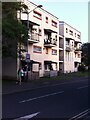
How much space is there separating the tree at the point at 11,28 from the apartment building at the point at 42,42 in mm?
14296

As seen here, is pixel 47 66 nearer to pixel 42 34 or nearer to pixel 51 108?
pixel 42 34

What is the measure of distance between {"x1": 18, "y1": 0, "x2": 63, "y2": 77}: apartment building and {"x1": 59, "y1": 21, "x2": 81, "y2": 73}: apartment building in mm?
9620

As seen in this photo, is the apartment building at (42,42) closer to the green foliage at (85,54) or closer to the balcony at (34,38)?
the balcony at (34,38)

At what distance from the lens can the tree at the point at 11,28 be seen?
3541cm

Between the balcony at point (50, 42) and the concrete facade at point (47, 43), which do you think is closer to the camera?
the concrete facade at point (47, 43)

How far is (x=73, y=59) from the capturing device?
9488cm

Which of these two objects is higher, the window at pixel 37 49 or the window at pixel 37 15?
the window at pixel 37 15

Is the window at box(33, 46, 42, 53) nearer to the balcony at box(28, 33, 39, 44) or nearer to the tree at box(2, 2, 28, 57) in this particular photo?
the balcony at box(28, 33, 39, 44)

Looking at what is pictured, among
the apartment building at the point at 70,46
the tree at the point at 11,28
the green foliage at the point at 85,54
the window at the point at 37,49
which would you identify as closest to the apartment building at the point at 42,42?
the window at the point at 37,49

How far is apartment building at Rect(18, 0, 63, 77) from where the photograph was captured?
56.3 meters

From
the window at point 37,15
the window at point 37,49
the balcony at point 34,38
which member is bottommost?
the window at point 37,49

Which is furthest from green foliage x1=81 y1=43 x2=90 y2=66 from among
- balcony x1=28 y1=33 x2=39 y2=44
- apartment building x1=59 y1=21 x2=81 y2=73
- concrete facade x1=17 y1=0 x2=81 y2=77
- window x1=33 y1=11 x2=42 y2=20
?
balcony x1=28 y1=33 x2=39 y2=44

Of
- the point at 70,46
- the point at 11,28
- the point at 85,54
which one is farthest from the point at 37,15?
the point at 85,54

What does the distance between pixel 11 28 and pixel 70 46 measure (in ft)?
183
